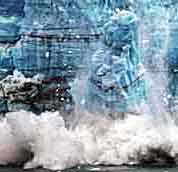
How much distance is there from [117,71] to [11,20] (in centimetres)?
201

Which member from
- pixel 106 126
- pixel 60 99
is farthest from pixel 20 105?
pixel 106 126

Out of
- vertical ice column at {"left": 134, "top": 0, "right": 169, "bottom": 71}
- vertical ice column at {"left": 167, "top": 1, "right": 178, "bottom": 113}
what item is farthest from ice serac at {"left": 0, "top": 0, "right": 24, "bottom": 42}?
vertical ice column at {"left": 167, "top": 1, "right": 178, "bottom": 113}

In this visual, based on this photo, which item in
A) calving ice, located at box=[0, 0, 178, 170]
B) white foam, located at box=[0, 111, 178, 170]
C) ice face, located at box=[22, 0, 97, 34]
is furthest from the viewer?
ice face, located at box=[22, 0, 97, 34]

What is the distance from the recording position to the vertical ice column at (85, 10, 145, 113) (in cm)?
1114

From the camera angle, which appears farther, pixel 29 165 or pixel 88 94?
pixel 88 94

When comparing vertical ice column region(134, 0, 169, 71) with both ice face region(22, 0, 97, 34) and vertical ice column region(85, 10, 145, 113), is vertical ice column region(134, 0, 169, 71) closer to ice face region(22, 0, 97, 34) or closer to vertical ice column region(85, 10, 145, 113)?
vertical ice column region(85, 10, 145, 113)

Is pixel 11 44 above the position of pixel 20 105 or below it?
above

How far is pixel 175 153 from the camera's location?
10.5m

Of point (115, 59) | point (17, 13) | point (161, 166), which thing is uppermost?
point (17, 13)

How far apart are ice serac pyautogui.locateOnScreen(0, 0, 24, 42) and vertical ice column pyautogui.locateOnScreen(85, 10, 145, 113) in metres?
1.42

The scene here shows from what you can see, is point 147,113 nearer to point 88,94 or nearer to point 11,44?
point 88,94

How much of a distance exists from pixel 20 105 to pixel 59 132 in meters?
1.16

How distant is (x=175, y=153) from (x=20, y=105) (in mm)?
2718

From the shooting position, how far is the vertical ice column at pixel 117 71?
36.6ft
